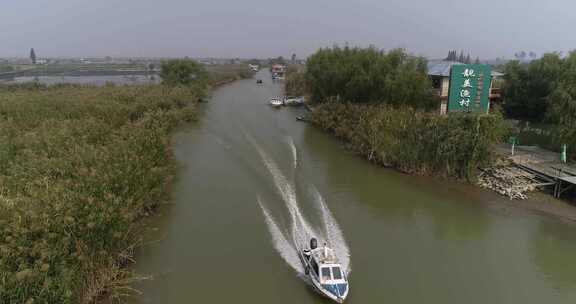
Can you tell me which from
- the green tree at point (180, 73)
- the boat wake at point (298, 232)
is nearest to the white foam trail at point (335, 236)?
the boat wake at point (298, 232)

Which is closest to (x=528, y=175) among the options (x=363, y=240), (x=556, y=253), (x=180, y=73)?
(x=556, y=253)

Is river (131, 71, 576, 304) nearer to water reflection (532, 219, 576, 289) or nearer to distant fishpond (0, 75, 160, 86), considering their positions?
water reflection (532, 219, 576, 289)

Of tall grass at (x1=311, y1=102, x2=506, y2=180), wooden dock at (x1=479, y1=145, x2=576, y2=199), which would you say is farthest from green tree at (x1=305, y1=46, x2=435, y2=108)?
wooden dock at (x1=479, y1=145, x2=576, y2=199)

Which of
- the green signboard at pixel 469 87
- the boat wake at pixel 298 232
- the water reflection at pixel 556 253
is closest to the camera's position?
the water reflection at pixel 556 253

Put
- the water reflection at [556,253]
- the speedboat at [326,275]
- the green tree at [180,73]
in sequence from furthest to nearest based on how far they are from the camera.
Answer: the green tree at [180,73]
the water reflection at [556,253]
the speedboat at [326,275]

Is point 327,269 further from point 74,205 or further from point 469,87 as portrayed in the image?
point 469,87

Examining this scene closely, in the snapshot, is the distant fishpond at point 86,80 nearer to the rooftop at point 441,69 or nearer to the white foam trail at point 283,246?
the rooftop at point 441,69
